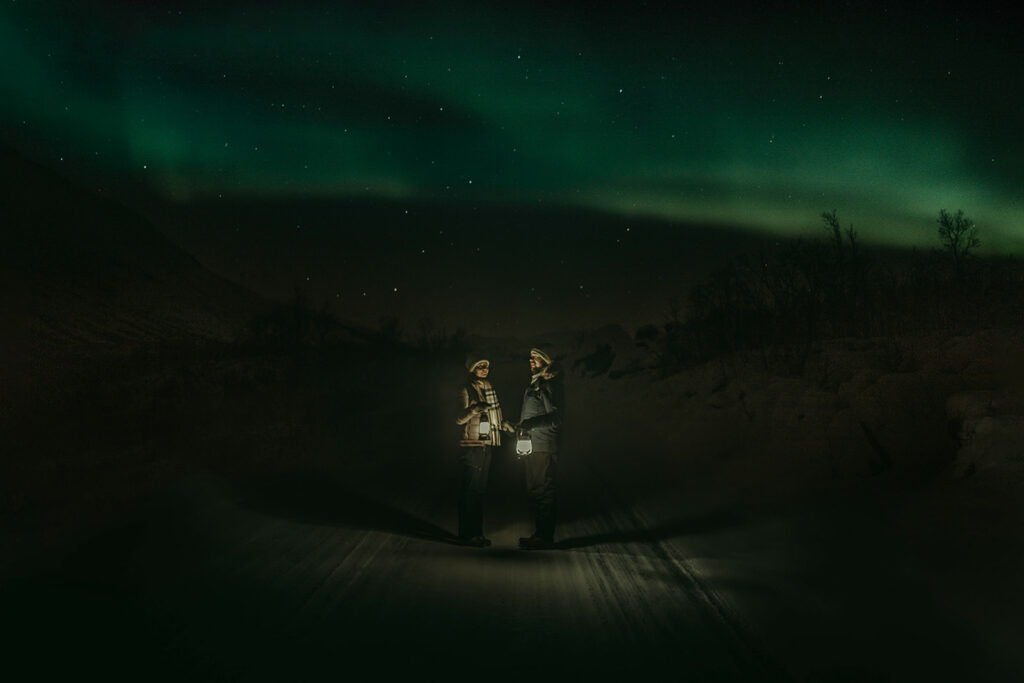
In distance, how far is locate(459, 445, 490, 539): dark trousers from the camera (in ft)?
29.2

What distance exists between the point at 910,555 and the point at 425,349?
75.1 meters

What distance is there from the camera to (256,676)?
459cm

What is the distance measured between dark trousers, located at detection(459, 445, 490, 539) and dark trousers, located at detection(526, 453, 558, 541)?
0.55 m

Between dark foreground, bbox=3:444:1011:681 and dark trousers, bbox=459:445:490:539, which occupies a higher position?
dark trousers, bbox=459:445:490:539

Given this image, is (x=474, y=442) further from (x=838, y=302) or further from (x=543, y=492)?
(x=838, y=302)

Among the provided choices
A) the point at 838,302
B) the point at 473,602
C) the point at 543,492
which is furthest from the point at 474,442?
the point at 838,302

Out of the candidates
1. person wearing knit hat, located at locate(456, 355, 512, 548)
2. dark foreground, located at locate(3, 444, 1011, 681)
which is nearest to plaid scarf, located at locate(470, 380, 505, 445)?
person wearing knit hat, located at locate(456, 355, 512, 548)

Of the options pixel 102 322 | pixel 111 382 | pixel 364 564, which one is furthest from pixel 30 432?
pixel 102 322

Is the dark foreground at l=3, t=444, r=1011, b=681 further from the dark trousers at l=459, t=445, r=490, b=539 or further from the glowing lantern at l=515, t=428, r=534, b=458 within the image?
the glowing lantern at l=515, t=428, r=534, b=458

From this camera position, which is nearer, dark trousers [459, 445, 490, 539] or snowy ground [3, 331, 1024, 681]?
snowy ground [3, 331, 1024, 681]

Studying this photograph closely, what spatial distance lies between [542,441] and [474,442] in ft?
2.62

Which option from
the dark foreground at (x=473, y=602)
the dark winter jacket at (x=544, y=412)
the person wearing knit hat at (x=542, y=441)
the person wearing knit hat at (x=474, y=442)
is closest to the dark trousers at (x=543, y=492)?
the person wearing knit hat at (x=542, y=441)

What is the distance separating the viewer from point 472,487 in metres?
8.91

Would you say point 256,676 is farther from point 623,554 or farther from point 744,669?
point 623,554
